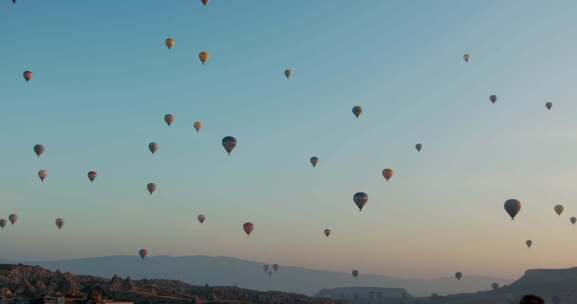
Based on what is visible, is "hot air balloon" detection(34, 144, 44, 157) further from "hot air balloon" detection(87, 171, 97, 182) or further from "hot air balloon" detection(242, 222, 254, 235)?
"hot air balloon" detection(242, 222, 254, 235)

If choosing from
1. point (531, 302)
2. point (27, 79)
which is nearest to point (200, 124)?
point (27, 79)

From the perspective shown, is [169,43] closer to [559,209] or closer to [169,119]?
[169,119]

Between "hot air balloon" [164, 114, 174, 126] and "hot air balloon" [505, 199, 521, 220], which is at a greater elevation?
"hot air balloon" [164, 114, 174, 126]

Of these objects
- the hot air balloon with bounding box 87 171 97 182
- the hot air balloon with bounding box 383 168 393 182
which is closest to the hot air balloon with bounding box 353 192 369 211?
the hot air balloon with bounding box 383 168 393 182

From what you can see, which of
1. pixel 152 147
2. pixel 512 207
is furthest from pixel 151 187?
pixel 512 207

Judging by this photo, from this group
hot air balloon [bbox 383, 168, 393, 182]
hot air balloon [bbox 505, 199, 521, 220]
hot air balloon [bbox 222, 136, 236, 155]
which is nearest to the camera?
hot air balloon [bbox 505, 199, 521, 220]

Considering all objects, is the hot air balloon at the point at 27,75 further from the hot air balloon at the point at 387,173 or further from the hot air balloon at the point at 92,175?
the hot air balloon at the point at 387,173
